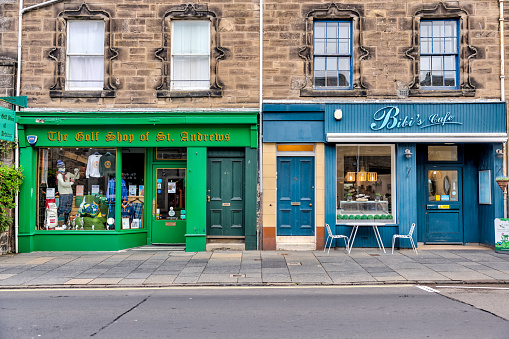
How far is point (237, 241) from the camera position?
40.8 feet

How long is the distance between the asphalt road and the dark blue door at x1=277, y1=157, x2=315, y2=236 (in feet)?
13.5

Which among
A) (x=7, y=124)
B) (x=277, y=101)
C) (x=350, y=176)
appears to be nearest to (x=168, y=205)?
(x=277, y=101)

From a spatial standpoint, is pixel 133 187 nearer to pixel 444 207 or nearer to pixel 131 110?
pixel 131 110

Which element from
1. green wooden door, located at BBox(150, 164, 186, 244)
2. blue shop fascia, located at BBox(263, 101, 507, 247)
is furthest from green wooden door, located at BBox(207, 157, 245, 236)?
blue shop fascia, located at BBox(263, 101, 507, 247)

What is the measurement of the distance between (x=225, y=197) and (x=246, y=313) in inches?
242

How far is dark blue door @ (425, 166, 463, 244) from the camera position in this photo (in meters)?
12.9

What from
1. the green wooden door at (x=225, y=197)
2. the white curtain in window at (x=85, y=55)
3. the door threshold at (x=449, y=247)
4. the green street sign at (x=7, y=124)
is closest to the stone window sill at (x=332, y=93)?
the green wooden door at (x=225, y=197)

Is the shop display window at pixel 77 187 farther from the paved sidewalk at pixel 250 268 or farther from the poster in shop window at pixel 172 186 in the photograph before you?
the poster in shop window at pixel 172 186

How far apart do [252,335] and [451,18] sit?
11.0 m

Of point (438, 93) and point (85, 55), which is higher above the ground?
point (85, 55)

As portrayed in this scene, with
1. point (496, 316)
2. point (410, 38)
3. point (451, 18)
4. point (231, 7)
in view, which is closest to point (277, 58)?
point (231, 7)

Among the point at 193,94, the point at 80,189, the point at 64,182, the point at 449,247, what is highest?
the point at 193,94

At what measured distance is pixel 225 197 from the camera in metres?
12.5

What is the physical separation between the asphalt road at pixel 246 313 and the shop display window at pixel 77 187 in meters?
4.55
